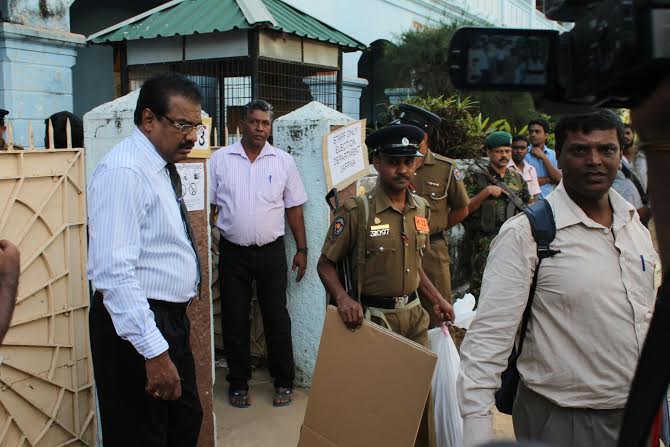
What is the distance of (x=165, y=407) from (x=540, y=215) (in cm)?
171

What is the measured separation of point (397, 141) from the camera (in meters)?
3.81

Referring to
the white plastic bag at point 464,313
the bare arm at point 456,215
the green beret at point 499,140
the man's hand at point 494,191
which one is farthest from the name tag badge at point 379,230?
the green beret at point 499,140

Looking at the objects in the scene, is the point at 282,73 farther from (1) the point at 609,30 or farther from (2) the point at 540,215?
(1) the point at 609,30

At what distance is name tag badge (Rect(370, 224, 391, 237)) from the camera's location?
3.64 metres

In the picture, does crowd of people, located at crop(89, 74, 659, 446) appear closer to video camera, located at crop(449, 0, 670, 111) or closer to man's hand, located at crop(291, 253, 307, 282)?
video camera, located at crop(449, 0, 670, 111)

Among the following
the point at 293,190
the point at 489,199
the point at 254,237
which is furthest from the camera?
the point at 489,199

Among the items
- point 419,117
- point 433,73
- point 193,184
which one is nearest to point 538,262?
point 193,184

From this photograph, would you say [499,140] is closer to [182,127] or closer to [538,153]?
[538,153]

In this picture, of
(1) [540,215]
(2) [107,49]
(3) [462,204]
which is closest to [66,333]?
(1) [540,215]

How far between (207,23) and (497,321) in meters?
6.61

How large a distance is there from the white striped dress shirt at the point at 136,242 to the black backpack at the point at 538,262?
1.26 metres

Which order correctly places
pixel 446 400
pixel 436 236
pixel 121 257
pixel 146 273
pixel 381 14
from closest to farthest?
pixel 121 257 → pixel 146 273 → pixel 446 400 → pixel 436 236 → pixel 381 14

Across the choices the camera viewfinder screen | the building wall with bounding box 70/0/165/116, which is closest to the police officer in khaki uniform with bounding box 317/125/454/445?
the camera viewfinder screen

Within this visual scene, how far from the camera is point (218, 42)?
8164 mm
